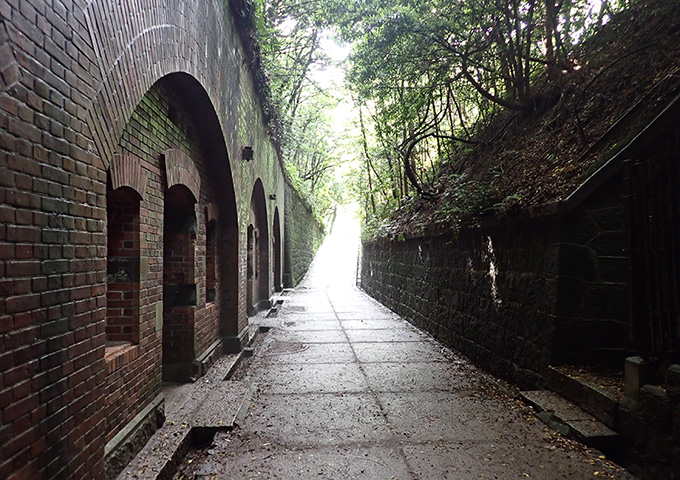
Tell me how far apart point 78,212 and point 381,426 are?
10.4 ft

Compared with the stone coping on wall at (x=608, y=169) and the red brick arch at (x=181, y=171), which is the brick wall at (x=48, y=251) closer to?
the red brick arch at (x=181, y=171)

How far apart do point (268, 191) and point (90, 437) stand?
28.8ft

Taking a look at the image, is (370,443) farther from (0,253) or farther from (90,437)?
(0,253)

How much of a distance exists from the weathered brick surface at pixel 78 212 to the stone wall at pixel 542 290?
3.90m

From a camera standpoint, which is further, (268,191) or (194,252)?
(268,191)

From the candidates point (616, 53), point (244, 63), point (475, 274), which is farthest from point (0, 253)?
point (616, 53)

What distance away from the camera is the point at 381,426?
390cm

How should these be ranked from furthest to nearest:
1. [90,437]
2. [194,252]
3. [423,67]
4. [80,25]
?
1. [423,67]
2. [194,252]
3. [90,437]
4. [80,25]

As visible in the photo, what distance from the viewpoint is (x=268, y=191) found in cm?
1073

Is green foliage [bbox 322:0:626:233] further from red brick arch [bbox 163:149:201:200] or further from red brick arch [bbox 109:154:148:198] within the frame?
red brick arch [bbox 109:154:148:198]

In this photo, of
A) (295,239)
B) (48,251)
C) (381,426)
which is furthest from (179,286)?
(295,239)

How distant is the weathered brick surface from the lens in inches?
67.9

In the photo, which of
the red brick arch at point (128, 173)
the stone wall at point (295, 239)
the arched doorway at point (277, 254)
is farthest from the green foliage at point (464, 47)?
the stone wall at point (295, 239)

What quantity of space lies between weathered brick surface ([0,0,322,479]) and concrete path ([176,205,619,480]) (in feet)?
3.89
